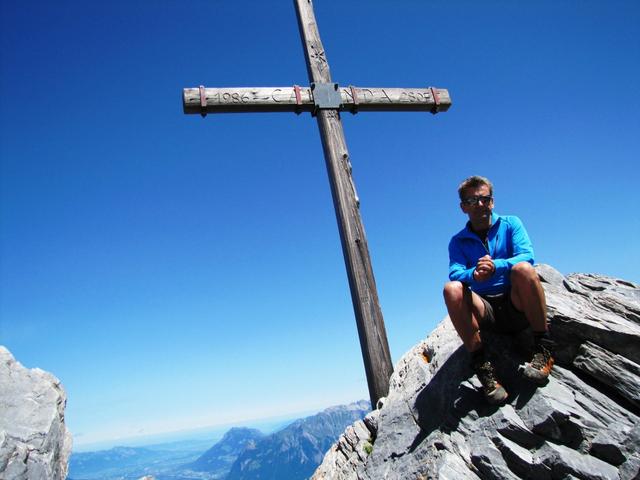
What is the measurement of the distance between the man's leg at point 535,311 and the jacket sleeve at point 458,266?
1.42 feet

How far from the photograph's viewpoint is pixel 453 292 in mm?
3889

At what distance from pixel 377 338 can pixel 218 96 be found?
4.73m

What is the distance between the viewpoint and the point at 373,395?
5.39m

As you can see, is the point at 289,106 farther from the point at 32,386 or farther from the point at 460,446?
the point at 32,386

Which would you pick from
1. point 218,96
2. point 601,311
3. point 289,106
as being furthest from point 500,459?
point 218,96

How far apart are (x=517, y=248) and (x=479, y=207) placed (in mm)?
613

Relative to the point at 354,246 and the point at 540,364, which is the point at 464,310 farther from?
the point at 354,246

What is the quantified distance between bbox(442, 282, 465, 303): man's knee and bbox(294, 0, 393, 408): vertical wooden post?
5.36ft

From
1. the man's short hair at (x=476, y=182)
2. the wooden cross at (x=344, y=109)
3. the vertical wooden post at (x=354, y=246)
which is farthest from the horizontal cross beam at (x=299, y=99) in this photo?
the man's short hair at (x=476, y=182)

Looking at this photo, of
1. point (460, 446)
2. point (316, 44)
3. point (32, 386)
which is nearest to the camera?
point (460, 446)

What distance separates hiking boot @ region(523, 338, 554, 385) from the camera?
360 centimetres

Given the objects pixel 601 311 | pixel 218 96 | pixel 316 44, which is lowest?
pixel 601 311

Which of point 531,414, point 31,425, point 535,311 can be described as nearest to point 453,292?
point 535,311

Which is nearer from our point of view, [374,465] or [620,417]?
[620,417]
